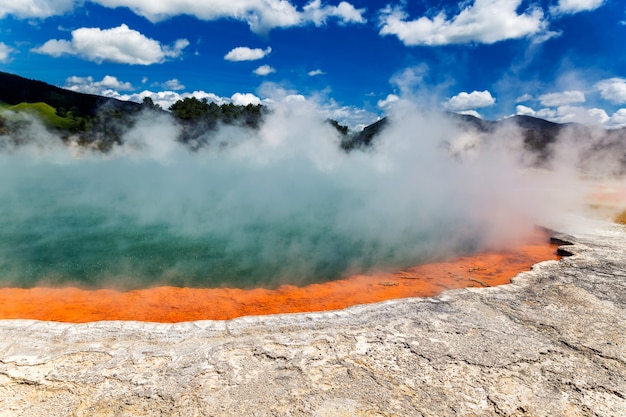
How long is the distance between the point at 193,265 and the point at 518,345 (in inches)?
172

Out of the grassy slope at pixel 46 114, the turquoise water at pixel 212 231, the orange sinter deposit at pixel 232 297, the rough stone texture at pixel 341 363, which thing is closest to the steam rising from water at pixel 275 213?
the turquoise water at pixel 212 231

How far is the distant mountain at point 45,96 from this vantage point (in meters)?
59.7

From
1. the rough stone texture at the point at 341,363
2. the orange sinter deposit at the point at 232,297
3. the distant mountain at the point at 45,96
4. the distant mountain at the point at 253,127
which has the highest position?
the distant mountain at the point at 45,96

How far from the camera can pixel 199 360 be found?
2.69m

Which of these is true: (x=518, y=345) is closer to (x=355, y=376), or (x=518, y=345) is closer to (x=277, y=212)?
(x=355, y=376)

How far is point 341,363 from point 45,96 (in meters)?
77.1

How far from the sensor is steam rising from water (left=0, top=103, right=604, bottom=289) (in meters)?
5.67

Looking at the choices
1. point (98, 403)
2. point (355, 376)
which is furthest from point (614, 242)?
point (98, 403)

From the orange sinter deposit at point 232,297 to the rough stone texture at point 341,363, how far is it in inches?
36.7

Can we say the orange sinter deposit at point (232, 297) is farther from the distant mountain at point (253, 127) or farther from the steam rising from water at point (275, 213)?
the distant mountain at point (253, 127)

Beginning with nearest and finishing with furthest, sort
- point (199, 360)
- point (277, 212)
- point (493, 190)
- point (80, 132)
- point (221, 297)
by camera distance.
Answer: point (199, 360), point (221, 297), point (277, 212), point (493, 190), point (80, 132)

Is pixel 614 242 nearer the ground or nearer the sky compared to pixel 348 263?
nearer the sky

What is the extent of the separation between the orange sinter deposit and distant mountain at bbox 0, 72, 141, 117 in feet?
204

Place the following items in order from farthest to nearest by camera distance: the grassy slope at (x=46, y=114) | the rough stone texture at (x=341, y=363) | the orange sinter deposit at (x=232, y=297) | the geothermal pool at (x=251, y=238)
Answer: the grassy slope at (x=46, y=114)
the geothermal pool at (x=251, y=238)
the orange sinter deposit at (x=232, y=297)
the rough stone texture at (x=341, y=363)
